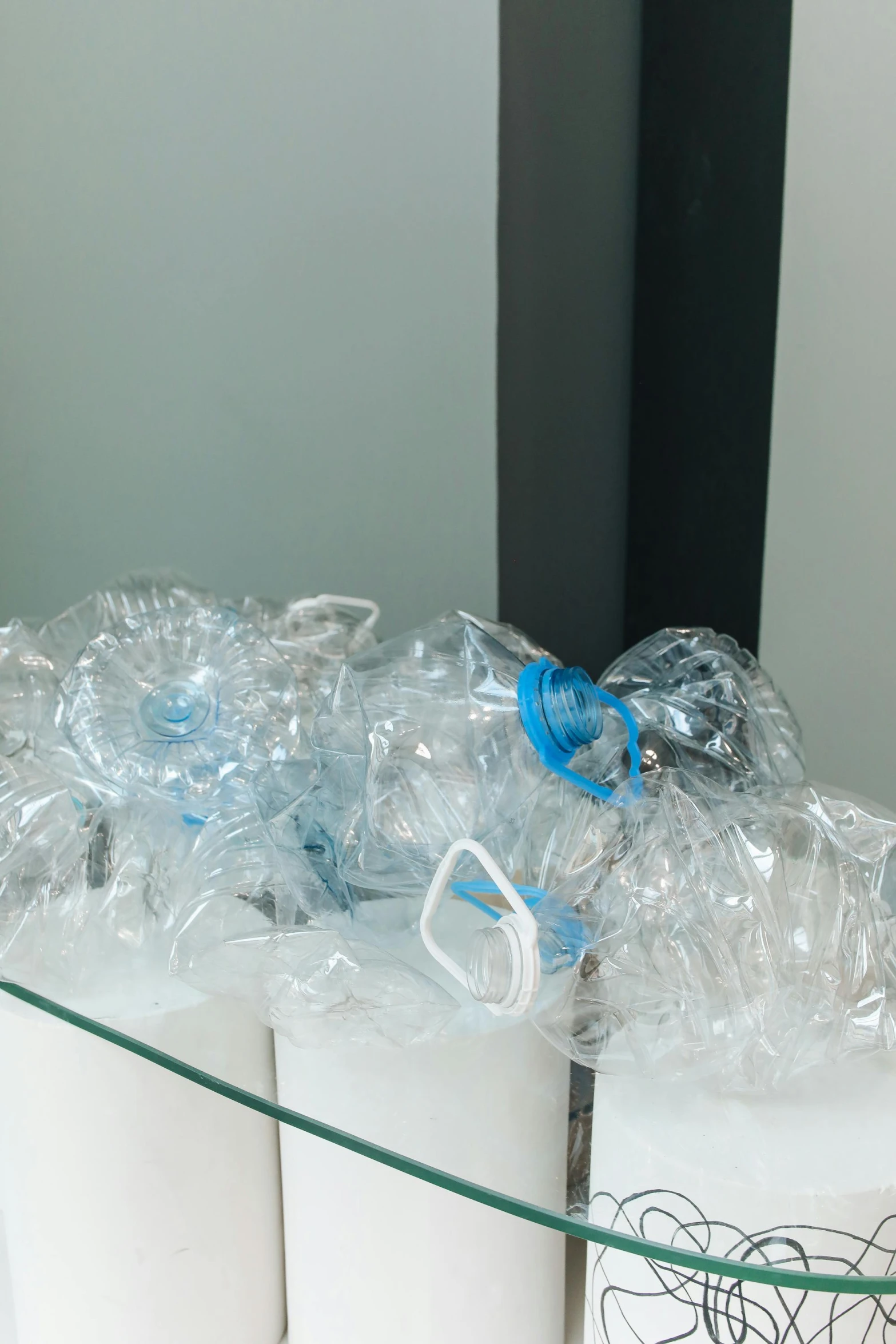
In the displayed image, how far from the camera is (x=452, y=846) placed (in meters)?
0.43

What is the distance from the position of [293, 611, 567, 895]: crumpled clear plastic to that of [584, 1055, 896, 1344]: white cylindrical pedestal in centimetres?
14

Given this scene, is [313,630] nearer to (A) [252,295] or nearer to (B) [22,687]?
(B) [22,687]

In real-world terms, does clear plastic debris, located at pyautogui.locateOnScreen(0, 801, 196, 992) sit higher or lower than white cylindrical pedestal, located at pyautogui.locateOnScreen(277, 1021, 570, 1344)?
higher

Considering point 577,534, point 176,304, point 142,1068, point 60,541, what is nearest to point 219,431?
point 176,304

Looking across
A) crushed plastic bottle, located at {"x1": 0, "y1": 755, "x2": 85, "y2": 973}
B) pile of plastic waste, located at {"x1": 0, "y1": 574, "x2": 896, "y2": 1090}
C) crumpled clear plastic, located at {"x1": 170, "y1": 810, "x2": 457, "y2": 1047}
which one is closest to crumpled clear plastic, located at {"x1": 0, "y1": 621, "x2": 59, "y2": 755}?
pile of plastic waste, located at {"x1": 0, "y1": 574, "x2": 896, "y2": 1090}

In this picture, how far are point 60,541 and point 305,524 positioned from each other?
0.95 feet

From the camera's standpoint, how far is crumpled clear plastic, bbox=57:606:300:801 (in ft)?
1.99

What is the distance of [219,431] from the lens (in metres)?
0.98

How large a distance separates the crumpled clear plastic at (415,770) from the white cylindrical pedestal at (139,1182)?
99mm

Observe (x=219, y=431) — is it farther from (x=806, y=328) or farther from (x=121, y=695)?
(x=806, y=328)

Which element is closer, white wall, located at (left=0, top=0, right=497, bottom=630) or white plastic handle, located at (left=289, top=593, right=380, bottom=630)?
white plastic handle, located at (left=289, top=593, right=380, bottom=630)

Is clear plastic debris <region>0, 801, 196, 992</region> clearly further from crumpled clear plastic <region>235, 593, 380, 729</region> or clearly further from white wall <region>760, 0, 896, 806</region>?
white wall <region>760, 0, 896, 806</region>

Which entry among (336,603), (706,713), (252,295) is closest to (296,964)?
(706,713)

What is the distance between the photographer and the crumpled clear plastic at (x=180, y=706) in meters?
0.61
